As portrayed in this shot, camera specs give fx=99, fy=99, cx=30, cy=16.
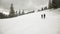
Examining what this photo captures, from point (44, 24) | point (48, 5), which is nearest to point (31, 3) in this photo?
point (48, 5)

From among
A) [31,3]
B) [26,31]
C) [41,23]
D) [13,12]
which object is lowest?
[26,31]

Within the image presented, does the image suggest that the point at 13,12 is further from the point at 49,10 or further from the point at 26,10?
the point at 49,10

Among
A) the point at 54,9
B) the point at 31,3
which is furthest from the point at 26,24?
the point at 54,9

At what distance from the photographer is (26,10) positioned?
1398 millimetres

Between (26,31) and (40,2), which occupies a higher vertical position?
(40,2)

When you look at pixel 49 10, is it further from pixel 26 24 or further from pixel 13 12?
pixel 13 12

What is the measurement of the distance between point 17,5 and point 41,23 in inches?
17.0

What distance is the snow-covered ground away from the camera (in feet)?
4.33

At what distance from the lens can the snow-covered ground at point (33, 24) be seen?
4.33ft

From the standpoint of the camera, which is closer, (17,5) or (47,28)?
(47,28)

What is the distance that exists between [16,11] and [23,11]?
101mm

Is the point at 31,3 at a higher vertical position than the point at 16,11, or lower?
higher

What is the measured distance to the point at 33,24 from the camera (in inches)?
53.4

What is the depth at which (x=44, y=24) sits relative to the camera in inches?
52.8
